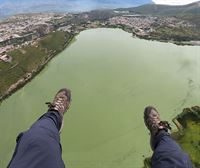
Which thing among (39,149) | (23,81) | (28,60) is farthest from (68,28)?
(39,149)

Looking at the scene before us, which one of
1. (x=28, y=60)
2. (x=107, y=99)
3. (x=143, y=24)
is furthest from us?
(x=143, y=24)

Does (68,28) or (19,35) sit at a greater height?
(68,28)

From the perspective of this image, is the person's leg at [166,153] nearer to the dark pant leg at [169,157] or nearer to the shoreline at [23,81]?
the dark pant leg at [169,157]

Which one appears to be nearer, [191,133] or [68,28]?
[191,133]

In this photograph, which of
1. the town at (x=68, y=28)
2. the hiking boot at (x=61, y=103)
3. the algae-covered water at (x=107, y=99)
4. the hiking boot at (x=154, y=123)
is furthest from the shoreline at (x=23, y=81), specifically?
the hiking boot at (x=154, y=123)

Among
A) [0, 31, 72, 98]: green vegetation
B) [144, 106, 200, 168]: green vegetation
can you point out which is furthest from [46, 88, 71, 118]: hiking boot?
[0, 31, 72, 98]: green vegetation

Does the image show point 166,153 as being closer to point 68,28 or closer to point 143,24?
point 68,28

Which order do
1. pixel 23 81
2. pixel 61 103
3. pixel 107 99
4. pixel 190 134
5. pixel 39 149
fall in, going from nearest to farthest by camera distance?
pixel 39 149 < pixel 61 103 < pixel 190 134 < pixel 107 99 < pixel 23 81

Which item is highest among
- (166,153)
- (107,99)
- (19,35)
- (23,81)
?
(166,153)
